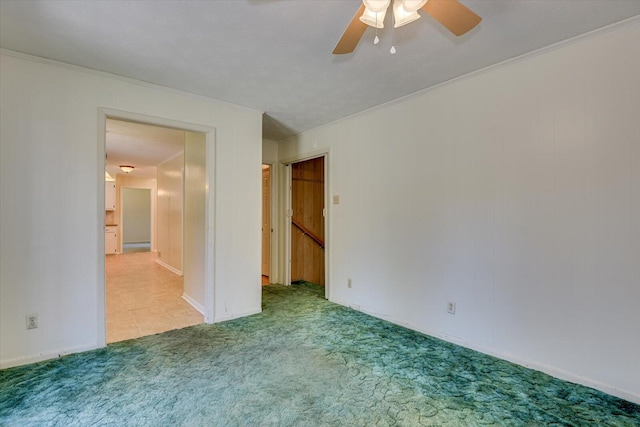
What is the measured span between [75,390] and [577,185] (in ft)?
12.7

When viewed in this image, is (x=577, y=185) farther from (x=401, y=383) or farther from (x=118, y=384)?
(x=118, y=384)

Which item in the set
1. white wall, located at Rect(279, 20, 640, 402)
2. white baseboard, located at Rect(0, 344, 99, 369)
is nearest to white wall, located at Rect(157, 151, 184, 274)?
white baseboard, located at Rect(0, 344, 99, 369)

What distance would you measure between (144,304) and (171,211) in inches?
114

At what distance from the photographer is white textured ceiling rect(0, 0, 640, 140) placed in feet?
6.02

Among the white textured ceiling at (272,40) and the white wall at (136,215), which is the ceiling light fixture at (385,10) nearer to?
the white textured ceiling at (272,40)

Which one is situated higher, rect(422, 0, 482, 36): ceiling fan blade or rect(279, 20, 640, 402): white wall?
rect(422, 0, 482, 36): ceiling fan blade

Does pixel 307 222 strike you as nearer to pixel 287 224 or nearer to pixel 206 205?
pixel 287 224

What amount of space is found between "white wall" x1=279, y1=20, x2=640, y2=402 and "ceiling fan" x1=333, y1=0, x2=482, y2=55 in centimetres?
123

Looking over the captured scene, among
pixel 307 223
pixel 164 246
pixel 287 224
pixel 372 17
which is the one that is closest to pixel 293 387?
pixel 372 17

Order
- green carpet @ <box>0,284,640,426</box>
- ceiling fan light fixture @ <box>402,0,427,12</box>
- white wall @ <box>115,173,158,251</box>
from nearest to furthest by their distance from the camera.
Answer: ceiling fan light fixture @ <box>402,0,427,12</box> < green carpet @ <box>0,284,640,426</box> < white wall @ <box>115,173,158,251</box>

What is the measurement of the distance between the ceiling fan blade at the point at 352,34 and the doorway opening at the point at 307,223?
3409 mm

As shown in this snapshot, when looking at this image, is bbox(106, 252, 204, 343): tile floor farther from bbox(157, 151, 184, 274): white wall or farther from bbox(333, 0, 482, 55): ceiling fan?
bbox(333, 0, 482, 55): ceiling fan

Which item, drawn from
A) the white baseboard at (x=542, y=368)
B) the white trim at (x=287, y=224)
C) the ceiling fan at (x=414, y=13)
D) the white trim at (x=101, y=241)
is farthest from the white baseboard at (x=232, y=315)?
the ceiling fan at (x=414, y=13)

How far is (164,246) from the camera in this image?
691 cm
